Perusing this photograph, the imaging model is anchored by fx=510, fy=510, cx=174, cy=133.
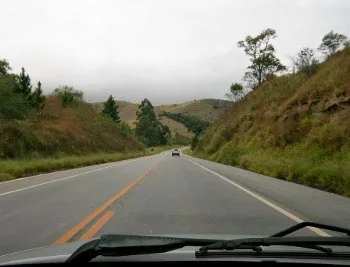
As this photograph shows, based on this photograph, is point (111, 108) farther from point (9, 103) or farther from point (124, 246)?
point (124, 246)

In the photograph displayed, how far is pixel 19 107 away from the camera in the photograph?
49875 millimetres

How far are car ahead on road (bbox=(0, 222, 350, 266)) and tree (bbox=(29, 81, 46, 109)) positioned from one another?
61.2 metres

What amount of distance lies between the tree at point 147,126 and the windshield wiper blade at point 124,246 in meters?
164

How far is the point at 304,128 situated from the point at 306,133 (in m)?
0.57

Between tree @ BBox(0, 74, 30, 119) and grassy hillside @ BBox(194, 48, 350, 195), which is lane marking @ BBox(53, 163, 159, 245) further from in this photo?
tree @ BBox(0, 74, 30, 119)

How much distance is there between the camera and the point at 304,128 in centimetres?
2892

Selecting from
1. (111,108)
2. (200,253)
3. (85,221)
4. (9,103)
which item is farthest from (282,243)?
(111,108)

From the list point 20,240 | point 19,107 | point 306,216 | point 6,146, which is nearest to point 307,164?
point 306,216

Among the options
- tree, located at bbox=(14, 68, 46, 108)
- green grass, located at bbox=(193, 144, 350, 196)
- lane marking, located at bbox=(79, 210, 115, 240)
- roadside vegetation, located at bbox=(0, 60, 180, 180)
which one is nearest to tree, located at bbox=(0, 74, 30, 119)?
roadside vegetation, located at bbox=(0, 60, 180, 180)

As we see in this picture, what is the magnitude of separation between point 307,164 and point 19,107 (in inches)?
1418

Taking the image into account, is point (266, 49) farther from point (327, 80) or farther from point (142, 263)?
point (142, 263)

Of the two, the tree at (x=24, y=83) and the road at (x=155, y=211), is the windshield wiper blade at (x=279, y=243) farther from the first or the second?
the tree at (x=24, y=83)

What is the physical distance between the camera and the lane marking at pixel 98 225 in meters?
8.13

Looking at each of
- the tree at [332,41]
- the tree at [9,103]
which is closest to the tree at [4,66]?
the tree at [9,103]
